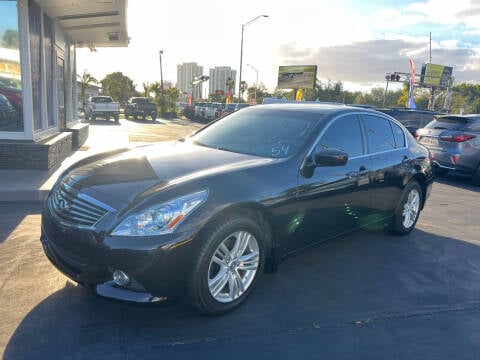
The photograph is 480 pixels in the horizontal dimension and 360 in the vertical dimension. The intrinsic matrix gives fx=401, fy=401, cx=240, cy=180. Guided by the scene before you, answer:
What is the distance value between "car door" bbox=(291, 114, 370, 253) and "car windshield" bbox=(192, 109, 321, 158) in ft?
0.85

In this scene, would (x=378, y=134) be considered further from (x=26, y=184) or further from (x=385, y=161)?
(x=26, y=184)

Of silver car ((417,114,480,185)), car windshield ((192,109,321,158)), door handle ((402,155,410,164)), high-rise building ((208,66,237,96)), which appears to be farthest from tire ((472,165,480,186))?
high-rise building ((208,66,237,96))

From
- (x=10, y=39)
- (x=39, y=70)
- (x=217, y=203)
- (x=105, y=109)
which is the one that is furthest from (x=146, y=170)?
(x=105, y=109)

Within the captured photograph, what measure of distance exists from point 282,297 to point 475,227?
14.3 feet

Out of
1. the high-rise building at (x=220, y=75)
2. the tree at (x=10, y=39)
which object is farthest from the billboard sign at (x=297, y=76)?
the high-rise building at (x=220, y=75)

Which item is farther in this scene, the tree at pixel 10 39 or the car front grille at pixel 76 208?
the tree at pixel 10 39

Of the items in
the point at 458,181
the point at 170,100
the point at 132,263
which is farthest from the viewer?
the point at 170,100

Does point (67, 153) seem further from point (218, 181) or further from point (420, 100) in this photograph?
point (420, 100)

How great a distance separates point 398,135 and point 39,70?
25.9 feet

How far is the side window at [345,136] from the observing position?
4.10 meters

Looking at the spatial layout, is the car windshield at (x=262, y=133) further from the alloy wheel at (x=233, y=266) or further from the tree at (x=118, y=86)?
the tree at (x=118, y=86)

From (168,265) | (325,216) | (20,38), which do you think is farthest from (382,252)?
(20,38)

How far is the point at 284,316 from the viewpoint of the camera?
3.27 metres

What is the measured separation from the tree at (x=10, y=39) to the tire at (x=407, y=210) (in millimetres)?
7556
